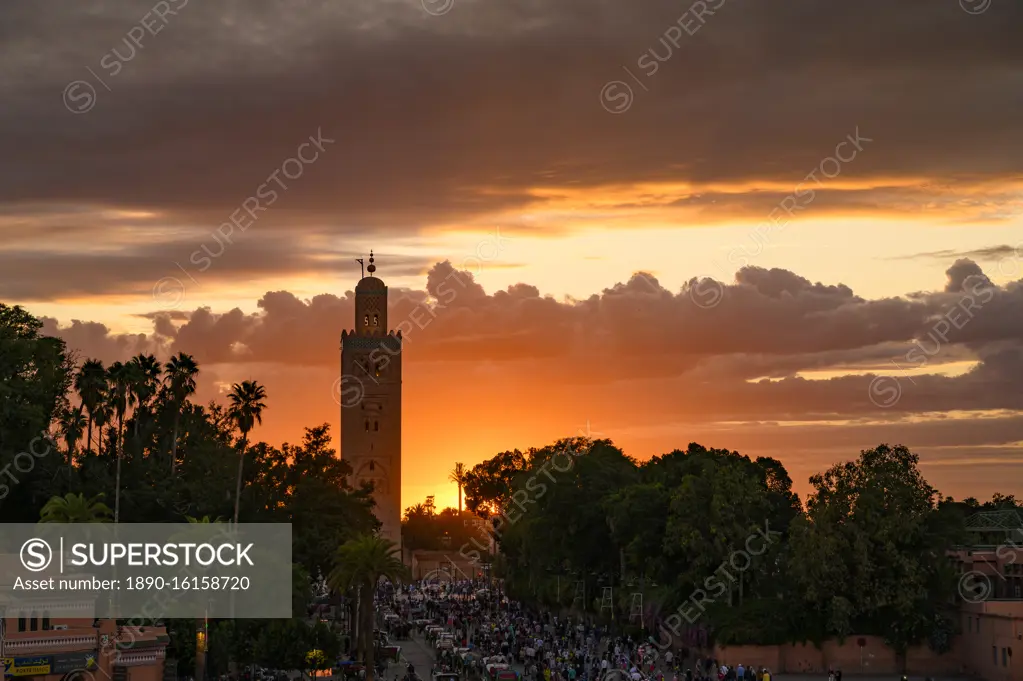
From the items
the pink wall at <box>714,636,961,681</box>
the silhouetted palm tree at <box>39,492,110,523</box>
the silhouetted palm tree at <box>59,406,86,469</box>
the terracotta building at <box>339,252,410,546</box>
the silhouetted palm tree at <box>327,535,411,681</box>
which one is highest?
the terracotta building at <box>339,252,410,546</box>

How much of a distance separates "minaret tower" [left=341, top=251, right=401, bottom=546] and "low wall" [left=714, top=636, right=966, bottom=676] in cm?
→ 8464

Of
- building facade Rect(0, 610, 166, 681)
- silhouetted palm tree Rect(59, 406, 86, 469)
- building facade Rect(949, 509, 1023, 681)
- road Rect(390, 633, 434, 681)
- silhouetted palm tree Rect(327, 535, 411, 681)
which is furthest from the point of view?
silhouetted palm tree Rect(59, 406, 86, 469)

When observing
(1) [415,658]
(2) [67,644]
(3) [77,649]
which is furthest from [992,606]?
(2) [67,644]

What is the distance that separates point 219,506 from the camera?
266ft

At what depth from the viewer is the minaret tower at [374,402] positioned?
15538cm

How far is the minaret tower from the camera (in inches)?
6117

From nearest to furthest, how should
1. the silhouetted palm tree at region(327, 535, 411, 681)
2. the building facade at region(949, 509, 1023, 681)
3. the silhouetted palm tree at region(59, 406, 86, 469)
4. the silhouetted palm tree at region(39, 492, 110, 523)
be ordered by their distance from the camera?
1. the silhouetted palm tree at region(39, 492, 110, 523)
2. the building facade at region(949, 509, 1023, 681)
3. the silhouetted palm tree at region(327, 535, 411, 681)
4. the silhouetted palm tree at region(59, 406, 86, 469)

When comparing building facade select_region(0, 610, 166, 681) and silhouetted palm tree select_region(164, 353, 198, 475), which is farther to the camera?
silhouetted palm tree select_region(164, 353, 198, 475)

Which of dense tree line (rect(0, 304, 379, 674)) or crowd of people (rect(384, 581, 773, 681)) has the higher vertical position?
dense tree line (rect(0, 304, 379, 674))

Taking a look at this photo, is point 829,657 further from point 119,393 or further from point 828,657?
point 119,393

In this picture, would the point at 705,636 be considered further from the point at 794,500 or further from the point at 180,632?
the point at 794,500

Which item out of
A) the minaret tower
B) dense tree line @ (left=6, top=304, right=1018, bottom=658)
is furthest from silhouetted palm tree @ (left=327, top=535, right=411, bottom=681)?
the minaret tower

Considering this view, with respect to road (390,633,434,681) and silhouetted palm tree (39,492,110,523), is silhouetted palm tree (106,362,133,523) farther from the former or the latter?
road (390,633,434,681)

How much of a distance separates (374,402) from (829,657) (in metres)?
93.8
